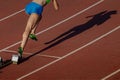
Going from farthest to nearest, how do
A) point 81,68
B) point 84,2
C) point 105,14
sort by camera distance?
point 84,2 → point 105,14 → point 81,68

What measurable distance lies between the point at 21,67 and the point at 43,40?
1789 mm

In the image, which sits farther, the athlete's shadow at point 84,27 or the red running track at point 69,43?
the athlete's shadow at point 84,27

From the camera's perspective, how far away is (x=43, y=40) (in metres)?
12.0

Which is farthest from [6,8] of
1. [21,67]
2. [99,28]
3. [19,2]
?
[21,67]

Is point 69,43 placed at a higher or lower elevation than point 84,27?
higher

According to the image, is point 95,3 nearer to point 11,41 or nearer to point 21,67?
point 11,41

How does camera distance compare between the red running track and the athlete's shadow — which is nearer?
the red running track

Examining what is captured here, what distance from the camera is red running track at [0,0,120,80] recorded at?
988 cm

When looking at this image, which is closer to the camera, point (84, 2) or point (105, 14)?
point (105, 14)

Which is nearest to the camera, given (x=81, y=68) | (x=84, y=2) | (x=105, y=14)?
(x=81, y=68)

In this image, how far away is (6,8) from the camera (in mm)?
14680

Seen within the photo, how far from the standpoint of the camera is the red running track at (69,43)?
988cm

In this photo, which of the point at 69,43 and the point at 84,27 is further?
the point at 84,27

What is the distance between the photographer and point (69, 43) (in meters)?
11.6
